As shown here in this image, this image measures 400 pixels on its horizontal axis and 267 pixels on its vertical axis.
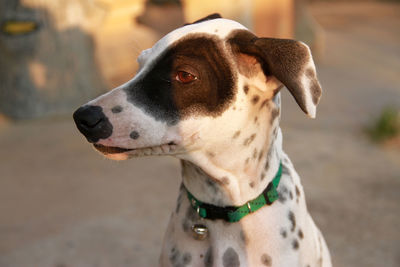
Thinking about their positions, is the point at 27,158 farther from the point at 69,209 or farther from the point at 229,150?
the point at 229,150

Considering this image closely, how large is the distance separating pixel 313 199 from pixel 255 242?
3.25 m

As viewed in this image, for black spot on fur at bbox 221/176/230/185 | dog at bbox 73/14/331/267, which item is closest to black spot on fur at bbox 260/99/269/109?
dog at bbox 73/14/331/267

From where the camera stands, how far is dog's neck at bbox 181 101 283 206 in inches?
96.0

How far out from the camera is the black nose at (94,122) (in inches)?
87.9

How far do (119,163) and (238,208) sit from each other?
423 cm

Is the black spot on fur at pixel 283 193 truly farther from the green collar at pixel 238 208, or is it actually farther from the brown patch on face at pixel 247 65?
the brown patch on face at pixel 247 65

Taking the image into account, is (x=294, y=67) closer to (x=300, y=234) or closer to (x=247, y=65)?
(x=247, y=65)

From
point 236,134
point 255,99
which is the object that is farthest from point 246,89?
point 236,134

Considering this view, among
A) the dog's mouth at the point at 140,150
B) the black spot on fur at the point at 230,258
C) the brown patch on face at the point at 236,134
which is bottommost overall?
the black spot on fur at the point at 230,258

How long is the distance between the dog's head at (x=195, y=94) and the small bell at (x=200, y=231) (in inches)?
17.1

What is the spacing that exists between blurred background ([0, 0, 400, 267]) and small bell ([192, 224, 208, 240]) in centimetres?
227

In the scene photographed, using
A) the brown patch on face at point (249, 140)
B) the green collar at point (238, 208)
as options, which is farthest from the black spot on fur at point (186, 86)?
the green collar at point (238, 208)

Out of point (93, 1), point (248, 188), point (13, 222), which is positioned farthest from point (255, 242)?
point (93, 1)

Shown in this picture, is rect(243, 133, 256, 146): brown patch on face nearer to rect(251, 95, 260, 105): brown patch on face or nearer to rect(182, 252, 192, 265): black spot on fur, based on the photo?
rect(251, 95, 260, 105): brown patch on face
